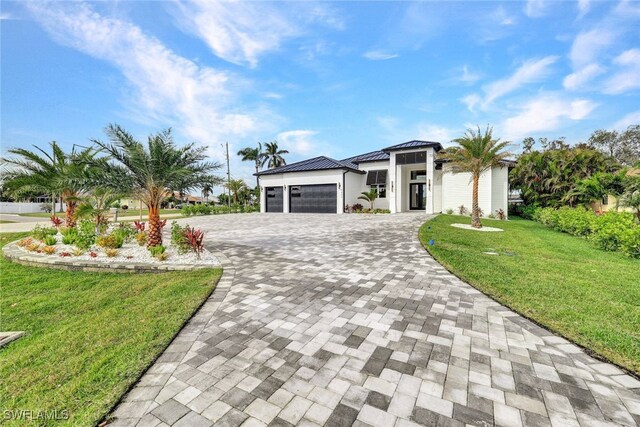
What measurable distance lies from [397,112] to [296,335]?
74.4ft

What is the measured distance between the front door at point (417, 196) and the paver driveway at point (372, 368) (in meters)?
23.7

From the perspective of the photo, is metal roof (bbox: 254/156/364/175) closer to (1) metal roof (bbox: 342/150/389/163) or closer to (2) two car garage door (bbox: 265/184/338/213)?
(1) metal roof (bbox: 342/150/389/163)

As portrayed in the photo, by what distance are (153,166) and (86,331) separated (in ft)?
17.4

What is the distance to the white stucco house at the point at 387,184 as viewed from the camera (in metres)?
22.3

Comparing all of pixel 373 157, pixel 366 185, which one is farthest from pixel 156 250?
pixel 373 157

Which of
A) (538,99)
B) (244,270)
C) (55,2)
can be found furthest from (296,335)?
(538,99)

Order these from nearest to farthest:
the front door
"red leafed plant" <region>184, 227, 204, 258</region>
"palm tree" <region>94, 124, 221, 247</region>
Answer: "red leafed plant" <region>184, 227, 204, 258</region> < "palm tree" <region>94, 124, 221, 247</region> < the front door

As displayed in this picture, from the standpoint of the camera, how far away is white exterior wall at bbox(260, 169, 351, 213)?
25250 mm

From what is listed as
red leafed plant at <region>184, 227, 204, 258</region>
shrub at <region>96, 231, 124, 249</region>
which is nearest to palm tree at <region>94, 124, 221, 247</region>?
shrub at <region>96, 231, 124, 249</region>

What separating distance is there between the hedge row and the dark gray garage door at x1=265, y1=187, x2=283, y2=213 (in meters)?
22.9

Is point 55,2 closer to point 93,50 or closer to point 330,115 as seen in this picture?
point 93,50

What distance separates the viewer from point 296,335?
132 inches

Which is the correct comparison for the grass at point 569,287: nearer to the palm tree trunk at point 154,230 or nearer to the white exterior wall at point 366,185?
the palm tree trunk at point 154,230

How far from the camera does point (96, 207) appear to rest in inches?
384
